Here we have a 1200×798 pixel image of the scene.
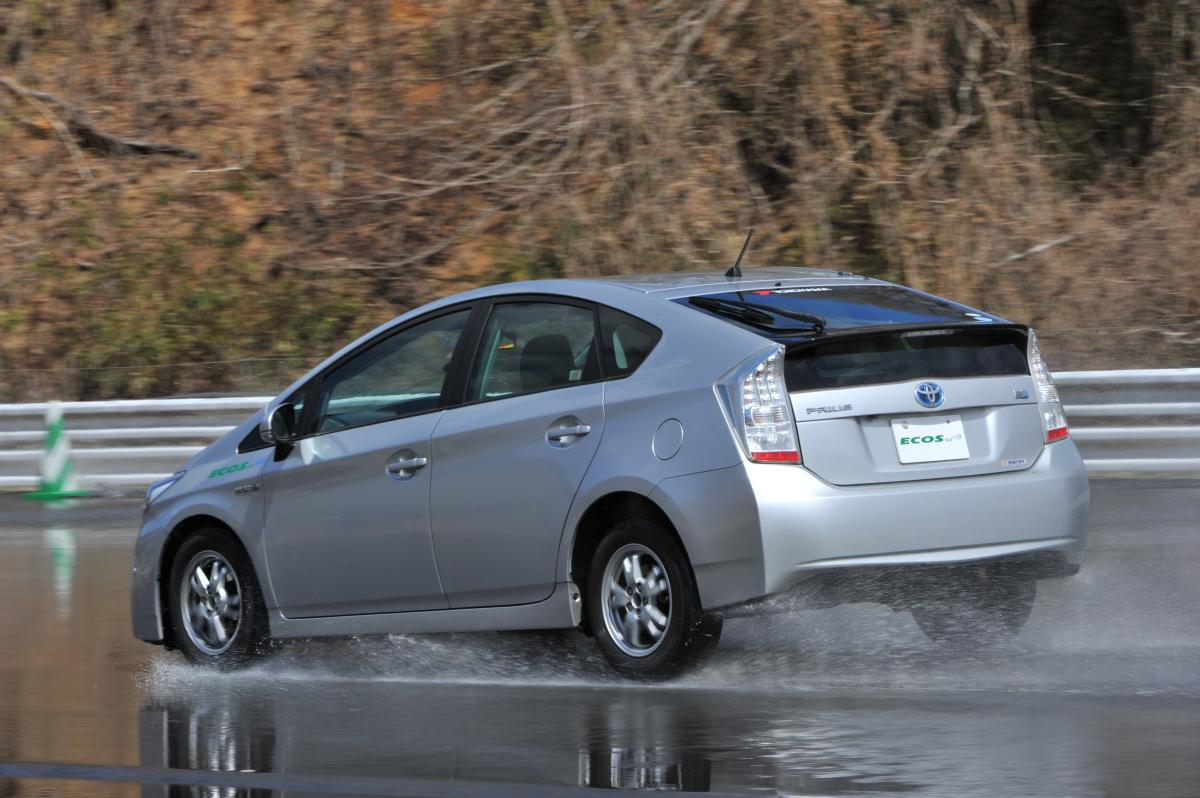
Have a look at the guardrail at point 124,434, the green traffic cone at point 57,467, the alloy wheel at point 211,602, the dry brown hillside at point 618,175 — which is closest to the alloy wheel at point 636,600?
the alloy wheel at point 211,602

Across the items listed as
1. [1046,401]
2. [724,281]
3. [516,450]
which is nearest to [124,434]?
[516,450]

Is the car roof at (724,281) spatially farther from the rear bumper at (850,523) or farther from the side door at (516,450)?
the rear bumper at (850,523)

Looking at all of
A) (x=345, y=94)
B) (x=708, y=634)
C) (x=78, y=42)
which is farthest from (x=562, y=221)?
(x=708, y=634)

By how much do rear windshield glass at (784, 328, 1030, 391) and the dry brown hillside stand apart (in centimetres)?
1052

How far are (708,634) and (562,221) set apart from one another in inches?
516

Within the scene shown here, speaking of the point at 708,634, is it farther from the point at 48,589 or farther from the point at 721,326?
the point at 48,589

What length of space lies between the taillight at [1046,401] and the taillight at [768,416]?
1.18 m

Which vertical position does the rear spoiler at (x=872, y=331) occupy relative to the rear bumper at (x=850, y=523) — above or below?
above

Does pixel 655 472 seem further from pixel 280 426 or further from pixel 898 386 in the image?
pixel 280 426

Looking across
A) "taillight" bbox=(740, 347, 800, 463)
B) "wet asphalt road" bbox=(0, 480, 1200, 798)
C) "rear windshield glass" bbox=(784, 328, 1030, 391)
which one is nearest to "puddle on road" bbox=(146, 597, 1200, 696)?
"wet asphalt road" bbox=(0, 480, 1200, 798)

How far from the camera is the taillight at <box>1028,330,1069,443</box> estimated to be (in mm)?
7258

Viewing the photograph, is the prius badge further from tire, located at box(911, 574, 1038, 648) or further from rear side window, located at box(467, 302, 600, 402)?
rear side window, located at box(467, 302, 600, 402)

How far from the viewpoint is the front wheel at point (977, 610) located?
23.5 ft

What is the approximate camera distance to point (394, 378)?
26.8ft
